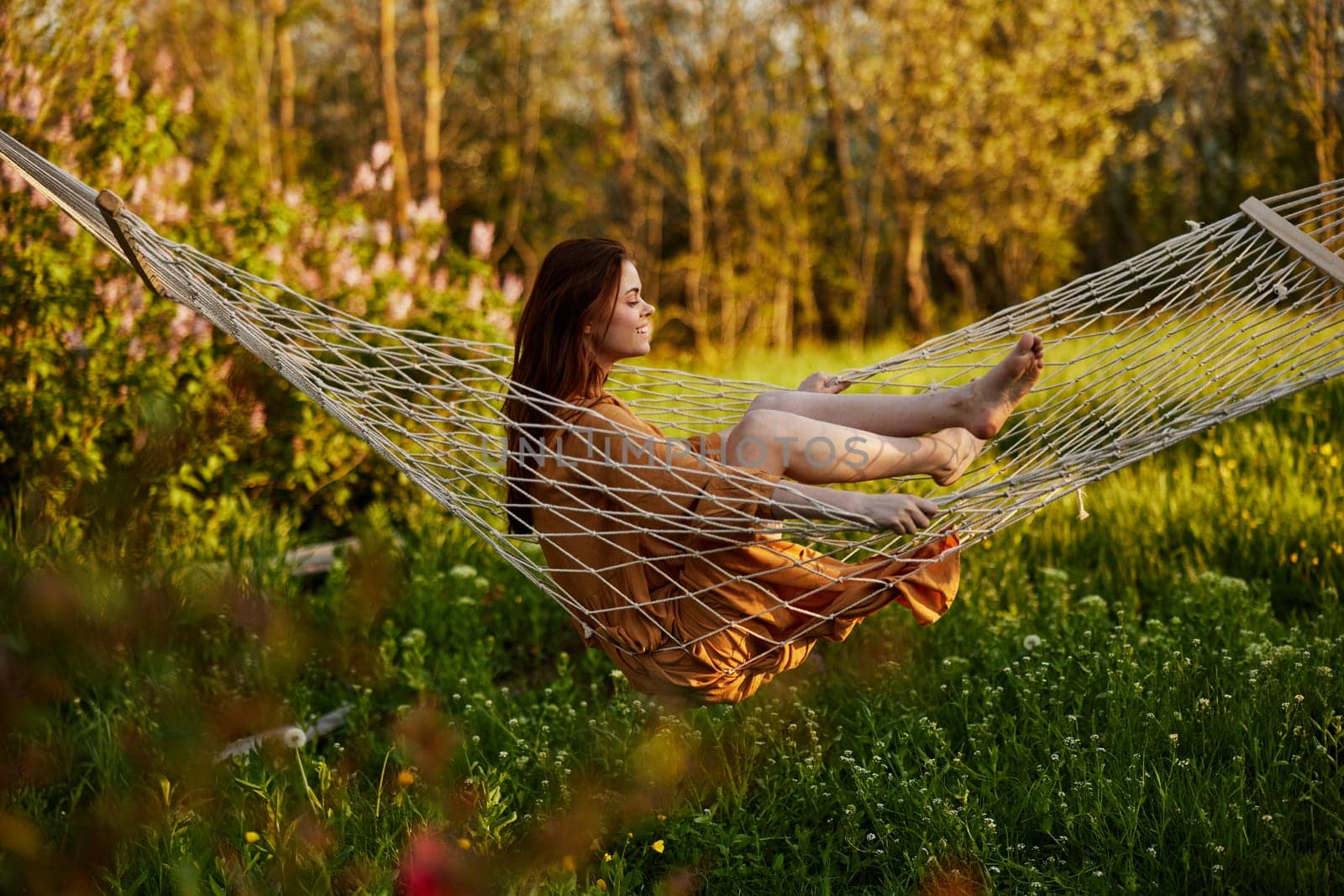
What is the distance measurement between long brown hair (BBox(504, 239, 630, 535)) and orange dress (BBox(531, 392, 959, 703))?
0.14 feet

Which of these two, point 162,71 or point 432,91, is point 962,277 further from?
point 162,71

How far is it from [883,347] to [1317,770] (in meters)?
4.17

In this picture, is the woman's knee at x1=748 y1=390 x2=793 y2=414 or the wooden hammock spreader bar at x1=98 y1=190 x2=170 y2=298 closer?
the wooden hammock spreader bar at x1=98 y1=190 x2=170 y2=298

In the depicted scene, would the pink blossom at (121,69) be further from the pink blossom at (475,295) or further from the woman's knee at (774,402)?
the woman's knee at (774,402)

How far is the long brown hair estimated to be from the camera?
1785mm

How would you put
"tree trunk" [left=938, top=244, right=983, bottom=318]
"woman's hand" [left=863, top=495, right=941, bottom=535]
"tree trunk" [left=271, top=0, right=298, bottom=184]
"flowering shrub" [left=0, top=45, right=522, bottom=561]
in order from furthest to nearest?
"tree trunk" [left=938, top=244, right=983, bottom=318]
"tree trunk" [left=271, top=0, right=298, bottom=184]
"flowering shrub" [left=0, top=45, right=522, bottom=561]
"woman's hand" [left=863, top=495, right=941, bottom=535]

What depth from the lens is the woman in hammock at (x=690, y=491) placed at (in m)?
1.68

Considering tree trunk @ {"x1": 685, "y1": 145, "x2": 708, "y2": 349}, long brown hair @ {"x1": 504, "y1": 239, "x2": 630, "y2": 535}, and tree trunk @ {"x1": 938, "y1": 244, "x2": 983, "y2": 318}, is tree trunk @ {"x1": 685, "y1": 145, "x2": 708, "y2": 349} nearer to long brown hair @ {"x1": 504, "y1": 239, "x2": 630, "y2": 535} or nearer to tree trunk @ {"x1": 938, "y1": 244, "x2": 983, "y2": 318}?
tree trunk @ {"x1": 938, "y1": 244, "x2": 983, "y2": 318}

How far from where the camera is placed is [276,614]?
2.43 meters

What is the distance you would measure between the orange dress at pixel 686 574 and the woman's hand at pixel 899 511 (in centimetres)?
16

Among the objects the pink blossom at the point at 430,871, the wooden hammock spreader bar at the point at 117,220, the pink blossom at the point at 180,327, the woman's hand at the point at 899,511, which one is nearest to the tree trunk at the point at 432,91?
the pink blossom at the point at 180,327

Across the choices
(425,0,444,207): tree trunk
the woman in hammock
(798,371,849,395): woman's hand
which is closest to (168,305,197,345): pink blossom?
the woman in hammock

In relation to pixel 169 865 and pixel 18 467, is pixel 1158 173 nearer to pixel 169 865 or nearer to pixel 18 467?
pixel 18 467

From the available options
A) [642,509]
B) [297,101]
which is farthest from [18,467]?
[297,101]
